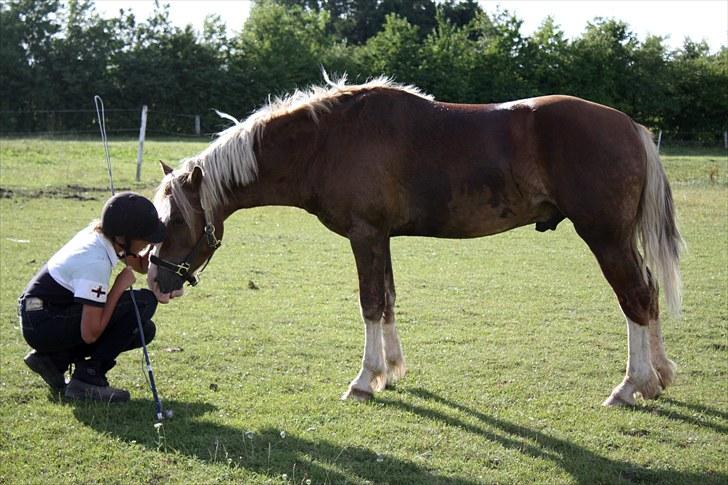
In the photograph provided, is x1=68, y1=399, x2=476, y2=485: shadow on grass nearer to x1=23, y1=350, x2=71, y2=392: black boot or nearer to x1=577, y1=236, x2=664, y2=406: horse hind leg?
x1=23, y1=350, x2=71, y2=392: black boot

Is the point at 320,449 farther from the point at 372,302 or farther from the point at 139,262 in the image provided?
the point at 139,262

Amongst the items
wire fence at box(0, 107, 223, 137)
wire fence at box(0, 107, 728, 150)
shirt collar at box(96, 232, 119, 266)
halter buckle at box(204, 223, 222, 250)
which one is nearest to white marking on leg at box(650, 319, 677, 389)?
halter buckle at box(204, 223, 222, 250)

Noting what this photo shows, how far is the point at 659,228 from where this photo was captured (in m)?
5.12

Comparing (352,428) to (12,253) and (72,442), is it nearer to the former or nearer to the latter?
(72,442)

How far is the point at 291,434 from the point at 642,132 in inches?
119

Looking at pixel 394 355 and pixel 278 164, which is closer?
pixel 278 164

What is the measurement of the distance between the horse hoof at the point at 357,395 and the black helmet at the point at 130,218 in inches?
67.1

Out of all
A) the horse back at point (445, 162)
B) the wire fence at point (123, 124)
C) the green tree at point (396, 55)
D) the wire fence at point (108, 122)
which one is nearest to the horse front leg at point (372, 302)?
the horse back at point (445, 162)

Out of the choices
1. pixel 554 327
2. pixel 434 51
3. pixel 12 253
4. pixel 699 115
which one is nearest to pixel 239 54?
pixel 434 51

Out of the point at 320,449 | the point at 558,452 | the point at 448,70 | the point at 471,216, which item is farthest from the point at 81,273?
the point at 448,70

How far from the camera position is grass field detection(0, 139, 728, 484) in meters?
4.12

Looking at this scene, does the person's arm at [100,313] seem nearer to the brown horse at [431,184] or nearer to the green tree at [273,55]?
the brown horse at [431,184]

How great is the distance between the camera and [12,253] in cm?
1023

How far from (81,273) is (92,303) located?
0.66ft
